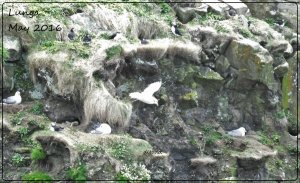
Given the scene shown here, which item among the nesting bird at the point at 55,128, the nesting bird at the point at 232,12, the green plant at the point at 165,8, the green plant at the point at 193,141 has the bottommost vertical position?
the green plant at the point at 193,141

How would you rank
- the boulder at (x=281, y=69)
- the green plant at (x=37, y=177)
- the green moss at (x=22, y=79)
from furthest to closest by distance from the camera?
the boulder at (x=281, y=69) → the green moss at (x=22, y=79) → the green plant at (x=37, y=177)

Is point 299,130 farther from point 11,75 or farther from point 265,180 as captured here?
point 11,75

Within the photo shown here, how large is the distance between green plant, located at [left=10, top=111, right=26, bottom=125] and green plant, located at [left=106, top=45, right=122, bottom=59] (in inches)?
113

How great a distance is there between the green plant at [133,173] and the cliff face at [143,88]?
1.0 inches

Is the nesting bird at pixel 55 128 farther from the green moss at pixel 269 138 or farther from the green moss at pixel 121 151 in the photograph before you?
the green moss at pixel 269 138

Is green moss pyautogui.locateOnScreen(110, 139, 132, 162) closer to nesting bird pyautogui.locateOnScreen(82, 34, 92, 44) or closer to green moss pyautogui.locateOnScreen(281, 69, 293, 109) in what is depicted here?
nesting bird pyautogui.locateOnScreen(82, 34, 92, 44)

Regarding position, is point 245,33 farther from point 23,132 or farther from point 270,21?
point 23,132

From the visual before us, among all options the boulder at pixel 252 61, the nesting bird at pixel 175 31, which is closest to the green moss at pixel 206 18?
the nesting bird at pixel 175 31

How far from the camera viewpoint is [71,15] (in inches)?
651

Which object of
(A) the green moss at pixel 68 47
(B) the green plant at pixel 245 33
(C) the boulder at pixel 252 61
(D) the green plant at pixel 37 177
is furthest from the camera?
(B) the green plant at pixel 245 33

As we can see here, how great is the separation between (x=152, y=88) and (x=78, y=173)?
3928 mm

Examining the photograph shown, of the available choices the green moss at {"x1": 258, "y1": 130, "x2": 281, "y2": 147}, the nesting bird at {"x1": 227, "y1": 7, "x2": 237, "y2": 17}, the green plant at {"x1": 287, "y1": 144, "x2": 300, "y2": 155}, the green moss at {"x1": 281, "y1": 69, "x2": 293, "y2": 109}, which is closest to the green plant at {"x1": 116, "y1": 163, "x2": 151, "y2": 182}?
the green moss at {"x1": 258, "y1": 130, "x2": 281, "y2": 147}

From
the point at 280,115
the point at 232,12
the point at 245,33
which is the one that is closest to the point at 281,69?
the point at 280,115

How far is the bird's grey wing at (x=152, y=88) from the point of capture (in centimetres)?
1488
